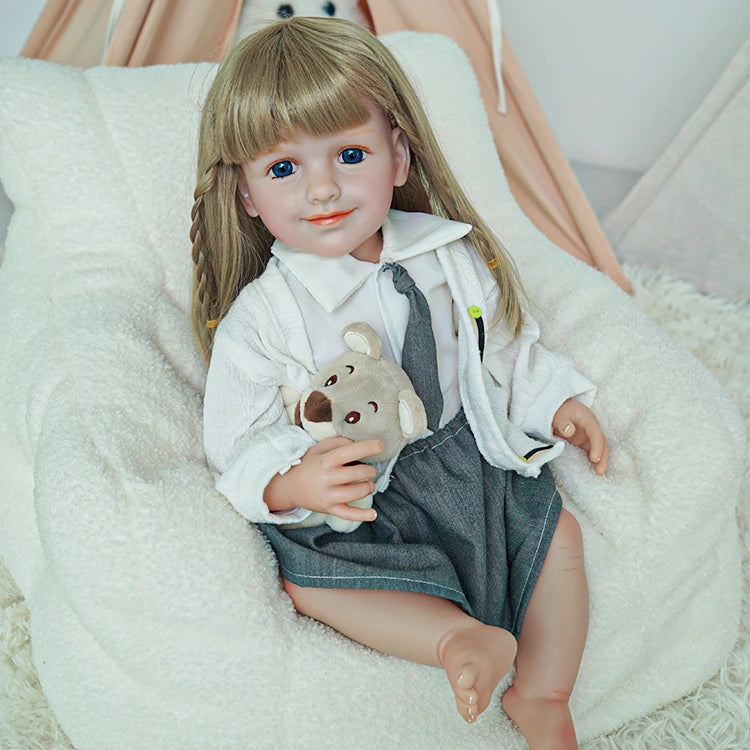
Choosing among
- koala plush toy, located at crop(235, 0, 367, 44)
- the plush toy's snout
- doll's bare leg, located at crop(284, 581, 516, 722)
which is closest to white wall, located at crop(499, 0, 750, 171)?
koala plush toy, located at crop(235, 0, 367, 44)

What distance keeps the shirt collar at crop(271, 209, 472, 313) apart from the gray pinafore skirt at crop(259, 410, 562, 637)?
0.69 ft

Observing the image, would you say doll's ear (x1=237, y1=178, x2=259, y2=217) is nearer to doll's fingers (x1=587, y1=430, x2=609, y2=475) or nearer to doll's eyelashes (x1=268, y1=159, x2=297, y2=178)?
doll's eyelashes (x1=268, y1=159, x2=297, y2=178)

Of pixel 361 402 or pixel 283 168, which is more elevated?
pixel 283 168

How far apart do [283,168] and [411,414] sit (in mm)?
306

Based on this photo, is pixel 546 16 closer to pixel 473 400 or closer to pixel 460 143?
pixel 460 143

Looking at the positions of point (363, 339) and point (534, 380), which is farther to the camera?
point (534, 380)

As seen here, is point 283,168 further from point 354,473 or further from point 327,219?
point 354,473

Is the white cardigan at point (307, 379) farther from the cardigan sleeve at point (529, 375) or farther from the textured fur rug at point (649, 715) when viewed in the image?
the textured fur rug at point (649, 715)

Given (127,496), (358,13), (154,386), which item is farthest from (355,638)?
(358,13)

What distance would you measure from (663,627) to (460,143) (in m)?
0.84

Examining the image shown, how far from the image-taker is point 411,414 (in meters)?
0.99

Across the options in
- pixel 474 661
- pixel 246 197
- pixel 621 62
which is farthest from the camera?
pixel 621 62

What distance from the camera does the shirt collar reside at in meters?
1.08

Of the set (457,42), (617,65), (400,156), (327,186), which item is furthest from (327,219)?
(617,65)
